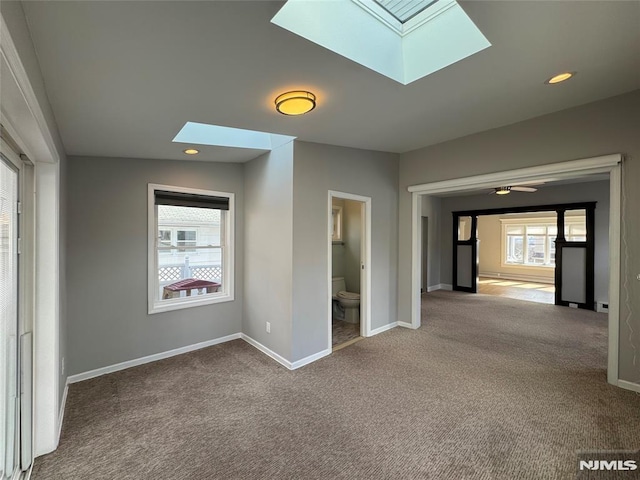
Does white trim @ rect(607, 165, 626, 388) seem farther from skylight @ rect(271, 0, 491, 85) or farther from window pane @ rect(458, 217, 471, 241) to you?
window pane @ rect(458, 217, 471, 241)

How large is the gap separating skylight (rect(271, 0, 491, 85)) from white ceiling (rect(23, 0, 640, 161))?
0.06 m

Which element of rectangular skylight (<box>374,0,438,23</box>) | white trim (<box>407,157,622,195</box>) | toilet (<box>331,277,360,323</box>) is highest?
rectangular skylight (<box>374,0,438,23</box>)

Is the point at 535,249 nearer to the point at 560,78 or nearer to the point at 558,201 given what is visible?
the point at 558,201

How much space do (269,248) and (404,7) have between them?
248cm

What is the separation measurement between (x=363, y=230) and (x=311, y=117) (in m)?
1.85

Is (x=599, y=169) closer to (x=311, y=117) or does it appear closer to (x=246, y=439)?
(x=311, y=117)

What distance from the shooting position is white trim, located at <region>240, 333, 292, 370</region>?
310cm

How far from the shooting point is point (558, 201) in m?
5.98

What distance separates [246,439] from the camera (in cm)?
201

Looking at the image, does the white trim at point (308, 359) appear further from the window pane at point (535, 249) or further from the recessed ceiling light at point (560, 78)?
the window pane at point (535, 249)

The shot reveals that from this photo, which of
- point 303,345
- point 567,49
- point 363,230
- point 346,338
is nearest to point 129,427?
point 303,345

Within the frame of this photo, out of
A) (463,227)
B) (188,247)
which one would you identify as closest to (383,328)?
(188,247)

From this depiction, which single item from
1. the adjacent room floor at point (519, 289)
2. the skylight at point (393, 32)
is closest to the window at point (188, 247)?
the skylight at point (393, 32)

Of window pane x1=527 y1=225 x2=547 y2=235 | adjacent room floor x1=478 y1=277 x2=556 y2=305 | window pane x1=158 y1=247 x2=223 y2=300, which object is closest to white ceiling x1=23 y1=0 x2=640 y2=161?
window pane x1=158 y1=247 x2=223 y2=300
